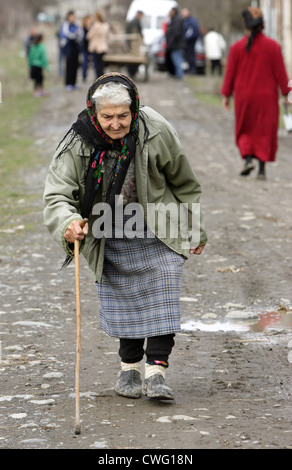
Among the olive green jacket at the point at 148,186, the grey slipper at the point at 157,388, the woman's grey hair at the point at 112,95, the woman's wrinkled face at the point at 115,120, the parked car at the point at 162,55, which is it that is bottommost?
the parked car at the point at 162,55

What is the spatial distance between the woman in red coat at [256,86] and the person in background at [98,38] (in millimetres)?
13411

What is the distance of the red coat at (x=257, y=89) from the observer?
12.2 meters

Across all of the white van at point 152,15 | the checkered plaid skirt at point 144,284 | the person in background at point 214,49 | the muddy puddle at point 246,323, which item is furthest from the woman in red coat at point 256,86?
the white van at point 152,15

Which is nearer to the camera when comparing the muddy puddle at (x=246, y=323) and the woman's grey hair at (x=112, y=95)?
the woman's grey hair at (x=112, y=95)

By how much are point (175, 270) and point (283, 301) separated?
2.24m

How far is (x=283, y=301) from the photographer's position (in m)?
7.09

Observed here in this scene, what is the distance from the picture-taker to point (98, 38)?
84.7 feet

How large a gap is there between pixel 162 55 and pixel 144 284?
2774 cm

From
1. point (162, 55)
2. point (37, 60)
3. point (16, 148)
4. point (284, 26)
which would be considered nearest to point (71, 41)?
point (37, 60)

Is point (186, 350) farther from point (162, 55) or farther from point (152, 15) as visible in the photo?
point (152, 15)

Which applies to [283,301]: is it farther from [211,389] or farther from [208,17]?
[208,17]

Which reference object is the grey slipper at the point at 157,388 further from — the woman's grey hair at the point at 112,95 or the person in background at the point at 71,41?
the person in background at the point at 71,41

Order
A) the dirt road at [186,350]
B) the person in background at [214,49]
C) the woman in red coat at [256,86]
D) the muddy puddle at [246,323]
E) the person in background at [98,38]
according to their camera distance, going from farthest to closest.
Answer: the person in background at [214,49] → the person in background at [98,38] → the woman in red coat at [256,86] → the muddy puddle at [246,323] → the dirt road at [186,350]
